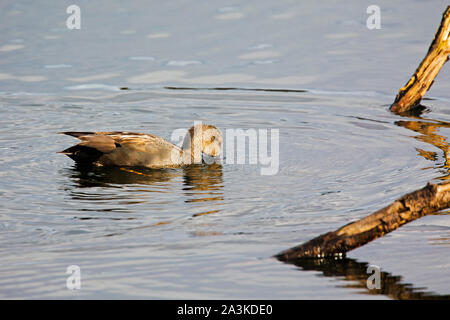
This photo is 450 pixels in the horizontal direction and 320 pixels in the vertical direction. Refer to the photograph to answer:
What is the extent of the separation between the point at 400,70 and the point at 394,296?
32.8 ft

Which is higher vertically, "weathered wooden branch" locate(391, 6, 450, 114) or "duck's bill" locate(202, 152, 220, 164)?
"weathered wooden branch" locate(391, 6, 450, 114)

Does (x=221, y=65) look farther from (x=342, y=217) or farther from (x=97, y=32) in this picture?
(x=342, y=217)

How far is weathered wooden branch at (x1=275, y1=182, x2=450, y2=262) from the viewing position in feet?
21.0

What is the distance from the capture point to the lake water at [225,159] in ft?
22.4

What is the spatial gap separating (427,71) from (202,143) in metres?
4.51

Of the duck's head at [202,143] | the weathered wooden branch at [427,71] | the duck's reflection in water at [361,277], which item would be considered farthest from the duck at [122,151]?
the duck's reflection in water at [361,277]

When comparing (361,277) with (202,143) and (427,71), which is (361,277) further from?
(427,71)

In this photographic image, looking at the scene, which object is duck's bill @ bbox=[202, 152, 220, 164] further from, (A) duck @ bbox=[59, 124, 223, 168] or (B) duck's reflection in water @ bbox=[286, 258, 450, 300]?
(B) duck's reflection in water @ bbox=[286, 258, 450, 300]

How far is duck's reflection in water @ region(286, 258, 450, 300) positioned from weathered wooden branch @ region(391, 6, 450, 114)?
706 cm

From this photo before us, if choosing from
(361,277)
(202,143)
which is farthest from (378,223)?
(202,143)

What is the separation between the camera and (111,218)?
8469mm

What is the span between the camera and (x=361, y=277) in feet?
21.7

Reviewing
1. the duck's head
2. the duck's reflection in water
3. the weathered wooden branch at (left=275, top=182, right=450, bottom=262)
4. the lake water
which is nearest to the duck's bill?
the duck's head

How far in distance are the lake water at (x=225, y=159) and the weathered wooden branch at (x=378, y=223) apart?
14cm
